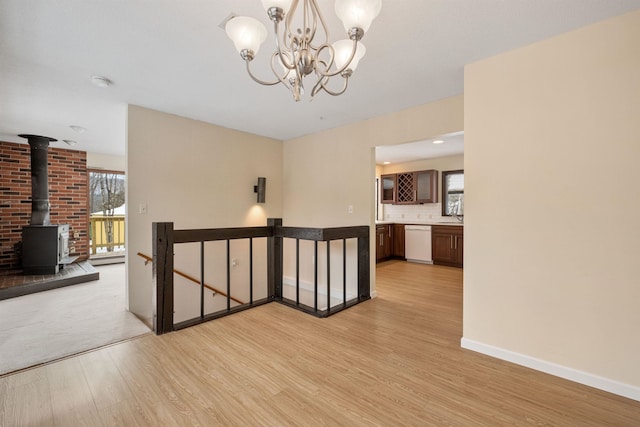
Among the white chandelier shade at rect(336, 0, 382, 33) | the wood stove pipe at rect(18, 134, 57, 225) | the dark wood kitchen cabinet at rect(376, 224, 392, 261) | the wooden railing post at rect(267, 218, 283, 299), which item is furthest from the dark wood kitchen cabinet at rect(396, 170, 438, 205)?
the wood stove pipe at rect(18, 134, 57, 225)

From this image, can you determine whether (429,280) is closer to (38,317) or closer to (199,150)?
(199,150)

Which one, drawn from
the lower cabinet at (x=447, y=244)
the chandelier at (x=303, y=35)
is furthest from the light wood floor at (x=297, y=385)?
the lower cabinet at (x=447, y=244)

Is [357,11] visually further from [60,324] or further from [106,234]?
[106,234]

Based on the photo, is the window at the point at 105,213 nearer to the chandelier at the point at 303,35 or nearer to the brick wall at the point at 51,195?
the brick wall at the point at 51,195

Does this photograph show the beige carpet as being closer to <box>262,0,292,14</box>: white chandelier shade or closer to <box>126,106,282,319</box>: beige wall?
<box>126,106,282,319</box>: beige wall

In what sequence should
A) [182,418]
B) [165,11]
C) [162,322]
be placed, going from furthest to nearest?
1. [162,322]
2. [165,11]
3. [182,418]

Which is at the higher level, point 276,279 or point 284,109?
point 284,109

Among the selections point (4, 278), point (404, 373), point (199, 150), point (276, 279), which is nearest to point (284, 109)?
point (199, 150)

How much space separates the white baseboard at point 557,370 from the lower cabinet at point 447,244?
3551 millimetres

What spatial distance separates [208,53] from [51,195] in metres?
5.55

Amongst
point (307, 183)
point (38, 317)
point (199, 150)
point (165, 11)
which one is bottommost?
point (38, 317)

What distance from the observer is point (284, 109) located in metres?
3.42

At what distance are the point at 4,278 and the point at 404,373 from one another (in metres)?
5.94

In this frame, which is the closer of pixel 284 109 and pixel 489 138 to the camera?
pixel 489 138
